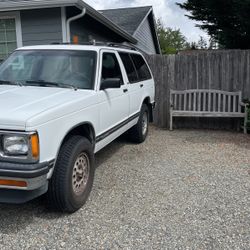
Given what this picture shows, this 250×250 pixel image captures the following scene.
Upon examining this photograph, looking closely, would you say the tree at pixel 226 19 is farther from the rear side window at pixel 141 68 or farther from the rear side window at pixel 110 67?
the rear side window at pixel 110 67

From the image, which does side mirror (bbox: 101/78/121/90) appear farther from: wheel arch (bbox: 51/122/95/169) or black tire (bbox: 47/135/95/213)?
black tire (bbox: 47/135/95/213)

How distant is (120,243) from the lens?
3387mm

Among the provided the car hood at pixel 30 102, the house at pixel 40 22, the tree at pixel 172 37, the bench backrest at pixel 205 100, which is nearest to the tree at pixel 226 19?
the bench backrest at pixel 205 100

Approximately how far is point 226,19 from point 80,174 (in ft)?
36.4

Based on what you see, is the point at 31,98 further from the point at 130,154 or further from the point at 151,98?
the point at 151,98

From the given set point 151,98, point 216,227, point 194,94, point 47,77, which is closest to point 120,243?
point 216,227

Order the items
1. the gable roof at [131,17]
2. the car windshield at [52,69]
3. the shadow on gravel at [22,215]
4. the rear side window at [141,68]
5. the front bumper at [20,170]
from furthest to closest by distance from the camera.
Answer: the gable roof at [131,17] → the rear side window at [141,68] → the car windshield at [52,69] → the shadow on gravel at [22,215] → the front bumper at [20,170]

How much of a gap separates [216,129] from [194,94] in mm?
1128

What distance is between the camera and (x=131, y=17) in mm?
20859

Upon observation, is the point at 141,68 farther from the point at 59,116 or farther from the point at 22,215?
the point at 22,215

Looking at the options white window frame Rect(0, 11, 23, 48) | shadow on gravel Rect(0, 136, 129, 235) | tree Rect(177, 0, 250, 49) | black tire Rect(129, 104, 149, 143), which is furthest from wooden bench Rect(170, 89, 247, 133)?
shadow on gravel Rect(0, 136, 129, 235)

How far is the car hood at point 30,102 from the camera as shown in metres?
3.24

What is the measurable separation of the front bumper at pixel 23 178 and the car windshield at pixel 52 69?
5.11 feet

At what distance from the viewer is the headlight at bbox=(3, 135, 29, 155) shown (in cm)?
325
